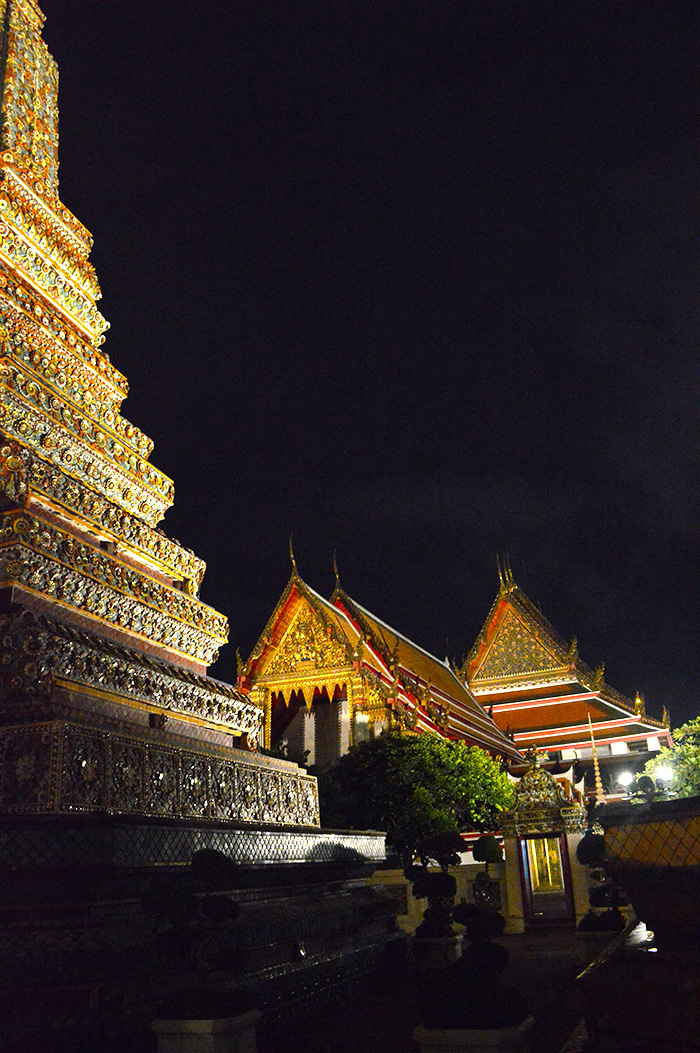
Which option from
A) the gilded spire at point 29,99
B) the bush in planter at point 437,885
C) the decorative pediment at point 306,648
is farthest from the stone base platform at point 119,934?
the decorative pediment at point 306,648

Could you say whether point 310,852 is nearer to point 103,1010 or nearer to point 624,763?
point 103,1010

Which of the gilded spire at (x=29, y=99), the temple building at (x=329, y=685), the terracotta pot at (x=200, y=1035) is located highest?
the gilded spire at (x=29, y=99)

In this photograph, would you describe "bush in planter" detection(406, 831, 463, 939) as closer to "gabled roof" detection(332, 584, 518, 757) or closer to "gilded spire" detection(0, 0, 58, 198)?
"gilded spire" detection(0, 0, 58, 198)

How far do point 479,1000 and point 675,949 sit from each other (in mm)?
829

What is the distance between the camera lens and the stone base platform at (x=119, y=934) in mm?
3547

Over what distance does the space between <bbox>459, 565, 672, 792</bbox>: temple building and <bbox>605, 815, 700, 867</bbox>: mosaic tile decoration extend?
22575 millimetres

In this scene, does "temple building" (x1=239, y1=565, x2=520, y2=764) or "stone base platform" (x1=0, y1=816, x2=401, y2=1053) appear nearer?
"stone base platform" (x1=0, y1=816, x2=401, y2=1053)

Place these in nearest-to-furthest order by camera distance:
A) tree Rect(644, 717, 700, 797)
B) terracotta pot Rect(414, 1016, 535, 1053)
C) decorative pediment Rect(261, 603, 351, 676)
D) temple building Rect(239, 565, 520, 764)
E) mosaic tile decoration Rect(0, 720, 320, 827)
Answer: terracotta pot Rect(414, 1016, 535, 1053) → mosaic tile decoration Rect(0, 720, 320, 827) → tree Rect(644, 717, 700, 797) → temple building Rect(239, 565, 520, 764) → decorative pediment Rect(261, 603, 351, 676)

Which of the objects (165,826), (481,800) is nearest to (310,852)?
(165,826)

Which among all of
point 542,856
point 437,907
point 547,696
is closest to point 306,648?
point 542,856

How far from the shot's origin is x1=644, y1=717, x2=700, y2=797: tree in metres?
14.6

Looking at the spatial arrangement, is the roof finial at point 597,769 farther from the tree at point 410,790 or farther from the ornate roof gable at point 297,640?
the ornate roof gable at point 297,640

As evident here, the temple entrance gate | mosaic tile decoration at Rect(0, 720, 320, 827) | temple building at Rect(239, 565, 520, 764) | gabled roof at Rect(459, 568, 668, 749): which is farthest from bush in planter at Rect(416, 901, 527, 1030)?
gabled roof at Rect(459, 568, 668, 749)

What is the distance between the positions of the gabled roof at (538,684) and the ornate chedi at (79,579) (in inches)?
792
